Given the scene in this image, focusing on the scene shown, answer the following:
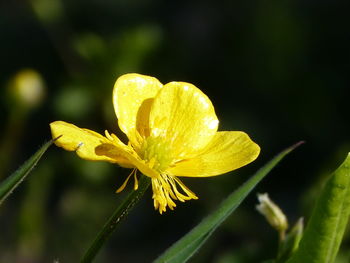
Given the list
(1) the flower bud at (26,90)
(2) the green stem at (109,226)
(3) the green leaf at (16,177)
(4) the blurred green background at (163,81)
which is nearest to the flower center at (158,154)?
(2) the green stem at (109,226)

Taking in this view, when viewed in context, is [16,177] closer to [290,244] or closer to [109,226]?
[109,226]

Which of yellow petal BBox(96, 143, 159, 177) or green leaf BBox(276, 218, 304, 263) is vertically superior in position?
yellow petal BBox(96, 143, 159, 177)

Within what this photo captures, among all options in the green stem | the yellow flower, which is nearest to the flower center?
the yellow flower

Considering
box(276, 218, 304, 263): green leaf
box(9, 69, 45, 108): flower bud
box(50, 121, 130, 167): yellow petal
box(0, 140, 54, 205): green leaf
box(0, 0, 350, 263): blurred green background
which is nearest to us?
box(0, 140, 54, 205): green leaf

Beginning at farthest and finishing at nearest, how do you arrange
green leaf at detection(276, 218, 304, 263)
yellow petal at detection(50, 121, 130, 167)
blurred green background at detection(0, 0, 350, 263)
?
1. blurred green background at detection(0, 0, 350, 263)
2. green leaf at detection(276, 218, 304, 263)
3. yellow petal at detection(50, 121, 130, 167)

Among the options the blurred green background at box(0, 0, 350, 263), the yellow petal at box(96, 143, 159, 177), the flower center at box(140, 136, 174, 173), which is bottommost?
the blurred green background at box(0, 0, 350, 263)

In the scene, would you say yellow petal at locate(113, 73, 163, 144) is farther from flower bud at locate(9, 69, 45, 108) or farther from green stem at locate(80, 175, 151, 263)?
flower bud at locate(9, 69, 45, 108)

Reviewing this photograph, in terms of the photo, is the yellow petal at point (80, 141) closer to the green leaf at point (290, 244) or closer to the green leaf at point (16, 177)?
the green leaf at point (16, 177)
